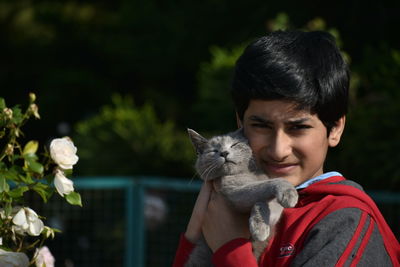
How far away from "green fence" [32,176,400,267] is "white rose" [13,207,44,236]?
300cm

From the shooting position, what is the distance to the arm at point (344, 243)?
175cm

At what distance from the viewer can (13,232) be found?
6.89 ft

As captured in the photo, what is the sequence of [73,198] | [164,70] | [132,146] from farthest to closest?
[164,70], [132,146], [73,198]

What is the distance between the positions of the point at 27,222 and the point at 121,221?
10.9ft

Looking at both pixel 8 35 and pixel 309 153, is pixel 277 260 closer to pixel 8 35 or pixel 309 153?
pixel 309 153

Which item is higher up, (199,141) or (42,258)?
(199,141)

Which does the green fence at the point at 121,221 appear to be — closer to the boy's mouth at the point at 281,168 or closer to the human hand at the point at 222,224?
the human hand at the point at 222,224

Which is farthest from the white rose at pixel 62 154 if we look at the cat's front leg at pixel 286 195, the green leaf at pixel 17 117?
Result: the cat's front leg at pixel 286 195

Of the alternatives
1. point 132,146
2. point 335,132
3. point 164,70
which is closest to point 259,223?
point 335,132

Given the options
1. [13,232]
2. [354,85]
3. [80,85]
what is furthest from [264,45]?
[80,85]

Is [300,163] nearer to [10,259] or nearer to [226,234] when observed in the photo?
[226,234]

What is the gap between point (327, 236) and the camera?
5.88ft

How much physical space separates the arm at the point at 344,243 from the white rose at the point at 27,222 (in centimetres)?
82

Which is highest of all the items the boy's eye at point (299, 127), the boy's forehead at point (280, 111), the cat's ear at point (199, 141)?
the boy's forehead at point (280, 111)
